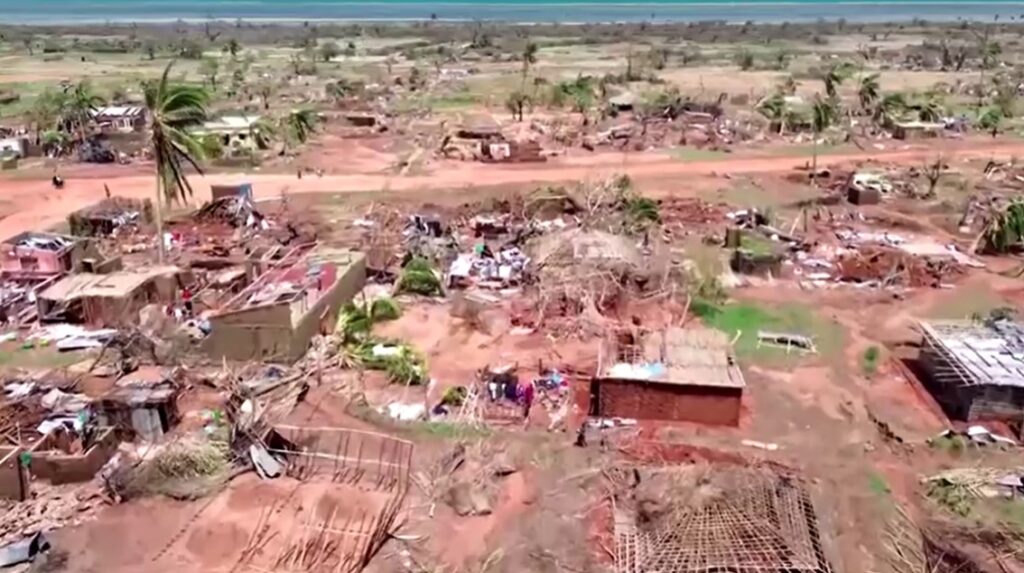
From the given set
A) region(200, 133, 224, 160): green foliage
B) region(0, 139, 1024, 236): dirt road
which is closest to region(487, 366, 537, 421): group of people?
region(0, 139, 1024, 236): dirt road

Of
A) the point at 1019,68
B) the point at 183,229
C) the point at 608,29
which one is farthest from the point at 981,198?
the point at 608,29

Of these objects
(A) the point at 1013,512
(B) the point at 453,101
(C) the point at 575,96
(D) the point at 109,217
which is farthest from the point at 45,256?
(B) the point at 453,101

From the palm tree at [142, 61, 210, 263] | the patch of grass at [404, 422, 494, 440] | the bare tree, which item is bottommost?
the patch of grass at [404, 422, 494, 440]

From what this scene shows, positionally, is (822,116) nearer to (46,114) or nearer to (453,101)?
(453,101)

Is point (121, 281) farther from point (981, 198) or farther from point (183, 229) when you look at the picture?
point (981, 198)

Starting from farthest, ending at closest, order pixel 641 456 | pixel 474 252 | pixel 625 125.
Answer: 1. pixel 625 125
2. pixel 474 252
3. pixel 641 456

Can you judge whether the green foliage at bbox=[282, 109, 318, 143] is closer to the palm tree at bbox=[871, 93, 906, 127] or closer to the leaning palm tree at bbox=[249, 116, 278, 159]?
the leaning palm tree at bbox=[249, 116, 278, 159]

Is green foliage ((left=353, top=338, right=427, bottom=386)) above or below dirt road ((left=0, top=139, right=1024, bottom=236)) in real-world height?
below
